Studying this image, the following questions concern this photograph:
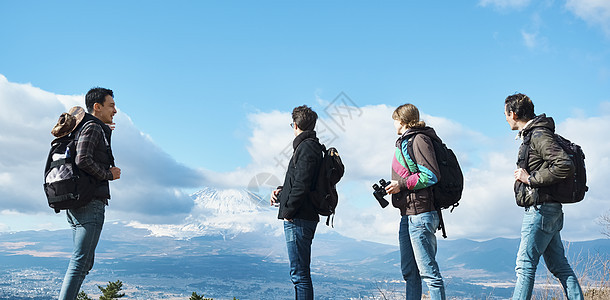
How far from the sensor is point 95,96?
4.86 m

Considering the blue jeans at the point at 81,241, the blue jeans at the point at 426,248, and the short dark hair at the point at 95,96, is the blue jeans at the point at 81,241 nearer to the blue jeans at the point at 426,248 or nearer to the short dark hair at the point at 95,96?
the short dark hair at the point at 95,96

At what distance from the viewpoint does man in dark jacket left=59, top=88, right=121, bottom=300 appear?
4.23 meters

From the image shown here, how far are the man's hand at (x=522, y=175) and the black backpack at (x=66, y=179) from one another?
4.08m

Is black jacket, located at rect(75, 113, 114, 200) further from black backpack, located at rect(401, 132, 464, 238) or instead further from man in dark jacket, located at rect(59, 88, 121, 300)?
black backpack, located at rect(401, 132, 464, 238)

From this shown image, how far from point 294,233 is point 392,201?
40.5 inches

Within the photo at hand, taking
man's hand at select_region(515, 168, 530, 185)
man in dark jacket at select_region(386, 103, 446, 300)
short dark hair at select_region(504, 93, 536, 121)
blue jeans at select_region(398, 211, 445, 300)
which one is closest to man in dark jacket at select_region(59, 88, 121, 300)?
man in dark jacket at select_region(386, 103, 446, 300)

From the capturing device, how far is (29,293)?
641ft

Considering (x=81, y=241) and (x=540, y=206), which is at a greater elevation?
(x=540, y=206)

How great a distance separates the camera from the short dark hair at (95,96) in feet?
15.9

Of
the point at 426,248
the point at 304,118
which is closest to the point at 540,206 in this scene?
the point at 426,248

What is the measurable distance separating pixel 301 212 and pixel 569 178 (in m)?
2.59

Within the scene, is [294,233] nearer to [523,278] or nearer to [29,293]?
[523,278]

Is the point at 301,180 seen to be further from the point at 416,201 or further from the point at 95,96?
the point at 95,96

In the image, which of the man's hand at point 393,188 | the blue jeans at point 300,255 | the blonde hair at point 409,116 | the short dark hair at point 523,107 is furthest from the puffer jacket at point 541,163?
the blue jeans at point 300,255
